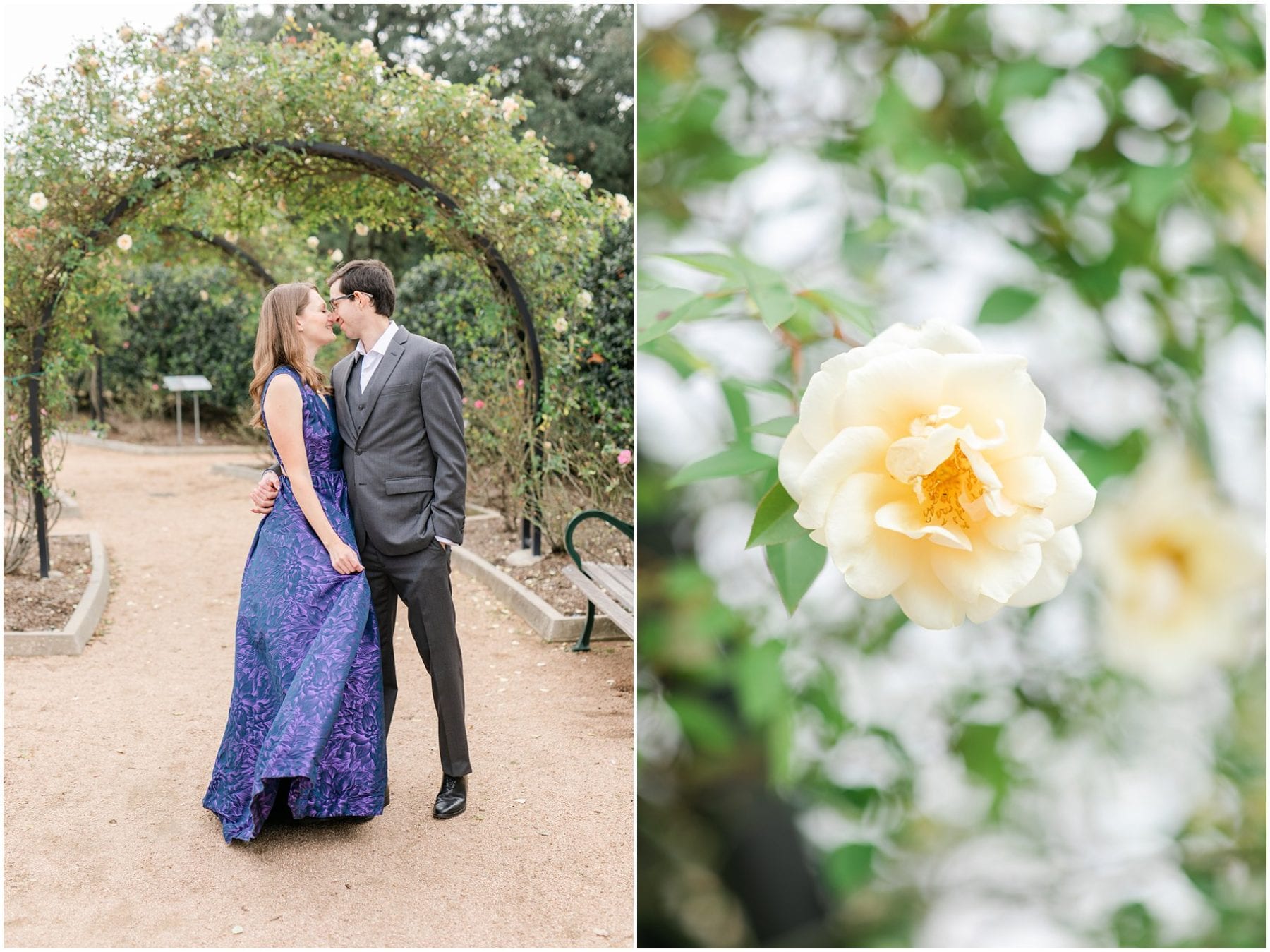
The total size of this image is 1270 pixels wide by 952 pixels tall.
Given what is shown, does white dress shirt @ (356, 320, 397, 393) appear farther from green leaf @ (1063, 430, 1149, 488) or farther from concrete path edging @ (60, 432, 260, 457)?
concrete path edging @ (60, 432, 260, 457)

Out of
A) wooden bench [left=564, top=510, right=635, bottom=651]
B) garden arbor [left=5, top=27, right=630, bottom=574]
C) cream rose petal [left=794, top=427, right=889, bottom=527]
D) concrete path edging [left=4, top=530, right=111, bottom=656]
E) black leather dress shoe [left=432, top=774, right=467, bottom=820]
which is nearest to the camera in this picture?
cream rose petal [left=794, top=427, right=889, bottom=527]

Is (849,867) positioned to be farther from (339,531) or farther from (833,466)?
(339,531)

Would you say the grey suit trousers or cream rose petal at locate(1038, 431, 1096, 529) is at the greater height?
cream rose petal at locate(1038, 431, 1096, 529)

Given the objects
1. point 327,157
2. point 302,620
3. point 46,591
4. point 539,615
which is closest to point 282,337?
point 302,620

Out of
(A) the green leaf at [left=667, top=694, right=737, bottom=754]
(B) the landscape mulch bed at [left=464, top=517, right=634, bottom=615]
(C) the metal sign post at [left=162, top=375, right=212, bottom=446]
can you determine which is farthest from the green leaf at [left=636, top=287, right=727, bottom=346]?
(C) the metal sign post at [left=162, top=375, right=212, bottom=446]

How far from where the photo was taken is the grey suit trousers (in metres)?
2.26

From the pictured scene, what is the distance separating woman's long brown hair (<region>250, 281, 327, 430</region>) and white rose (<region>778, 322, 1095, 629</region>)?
193 centimetres

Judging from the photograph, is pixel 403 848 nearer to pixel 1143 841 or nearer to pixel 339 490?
pixel 339 490

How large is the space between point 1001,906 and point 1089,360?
321mm

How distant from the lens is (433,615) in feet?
7.47

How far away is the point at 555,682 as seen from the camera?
341 centimetres

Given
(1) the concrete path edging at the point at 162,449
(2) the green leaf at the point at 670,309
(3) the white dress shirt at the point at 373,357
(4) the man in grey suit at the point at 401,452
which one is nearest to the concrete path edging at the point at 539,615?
(4) the man in grey suit at the point at 401,452

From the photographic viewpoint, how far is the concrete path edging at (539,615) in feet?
12.8

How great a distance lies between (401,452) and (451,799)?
2.71 ft
